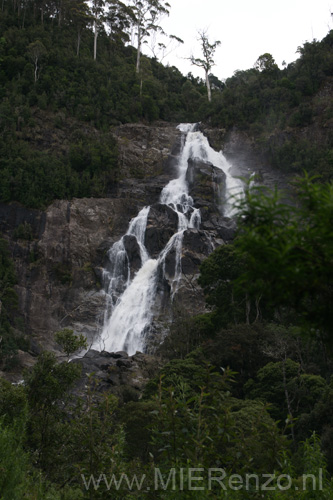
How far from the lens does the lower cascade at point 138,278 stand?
1517 inches

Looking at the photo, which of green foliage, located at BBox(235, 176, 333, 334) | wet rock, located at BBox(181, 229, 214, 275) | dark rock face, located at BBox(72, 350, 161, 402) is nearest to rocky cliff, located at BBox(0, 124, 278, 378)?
wet rock, located at BBox(181, 229, 214, 275)

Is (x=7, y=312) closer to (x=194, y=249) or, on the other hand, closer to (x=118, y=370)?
(x=118, y=370)

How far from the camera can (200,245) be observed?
41344 mm

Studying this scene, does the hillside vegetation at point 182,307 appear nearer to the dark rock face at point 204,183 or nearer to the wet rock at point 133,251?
the wet rock at point 133,251

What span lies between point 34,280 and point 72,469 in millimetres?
38355

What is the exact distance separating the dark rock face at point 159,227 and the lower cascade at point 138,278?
43 cm

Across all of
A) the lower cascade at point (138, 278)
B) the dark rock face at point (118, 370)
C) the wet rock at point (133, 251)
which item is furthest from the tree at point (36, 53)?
the dark rock face at point (118, 370)

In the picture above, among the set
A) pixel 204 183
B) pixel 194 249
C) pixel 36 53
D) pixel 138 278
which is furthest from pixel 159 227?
pixel 36 53

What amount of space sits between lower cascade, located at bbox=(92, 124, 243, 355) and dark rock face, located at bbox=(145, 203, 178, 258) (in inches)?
16.9

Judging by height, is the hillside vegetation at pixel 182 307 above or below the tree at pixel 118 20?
below

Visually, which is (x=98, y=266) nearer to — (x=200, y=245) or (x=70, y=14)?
(x=200, y=245)

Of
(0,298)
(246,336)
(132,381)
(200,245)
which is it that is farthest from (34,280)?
(246,336)

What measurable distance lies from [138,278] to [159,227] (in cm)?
571

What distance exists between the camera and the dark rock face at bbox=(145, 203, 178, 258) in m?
43.7
